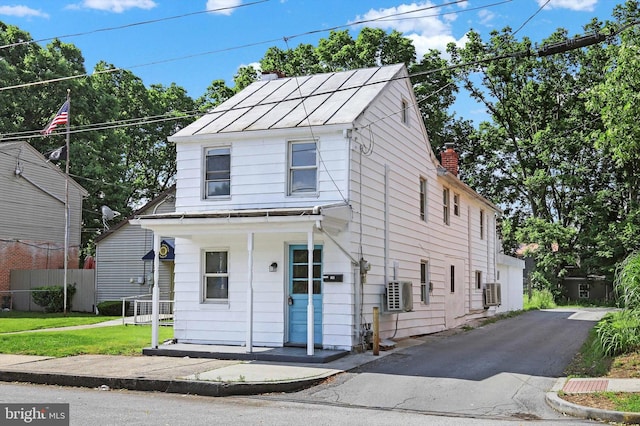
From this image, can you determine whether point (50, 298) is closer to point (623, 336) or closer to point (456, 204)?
point (456, 204)

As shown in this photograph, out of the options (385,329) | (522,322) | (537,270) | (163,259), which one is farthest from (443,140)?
(385,329)

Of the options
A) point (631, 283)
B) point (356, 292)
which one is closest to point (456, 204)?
point (356, 292)

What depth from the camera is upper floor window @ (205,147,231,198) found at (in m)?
16.4

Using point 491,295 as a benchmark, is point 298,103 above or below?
above

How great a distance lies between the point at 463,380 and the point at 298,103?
28.4ft

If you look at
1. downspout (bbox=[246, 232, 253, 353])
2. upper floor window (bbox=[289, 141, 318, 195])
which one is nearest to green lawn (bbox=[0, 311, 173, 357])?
downspout (bbox=[246, 232, 253, 353])

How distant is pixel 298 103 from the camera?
17.4 m

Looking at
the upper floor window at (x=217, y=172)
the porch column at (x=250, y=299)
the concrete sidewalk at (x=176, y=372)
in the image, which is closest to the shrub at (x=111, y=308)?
the upper floor window at (x=217, y=172)

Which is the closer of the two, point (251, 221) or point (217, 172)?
point (251, 221)

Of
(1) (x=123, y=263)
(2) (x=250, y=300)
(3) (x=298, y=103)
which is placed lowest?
(2) (x=250, y=300)

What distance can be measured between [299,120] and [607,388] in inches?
351

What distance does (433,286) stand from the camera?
2098 centimetres

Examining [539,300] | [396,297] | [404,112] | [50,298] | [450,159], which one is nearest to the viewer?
[396,297]

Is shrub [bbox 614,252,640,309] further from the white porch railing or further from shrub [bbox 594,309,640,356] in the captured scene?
the white porch railing
